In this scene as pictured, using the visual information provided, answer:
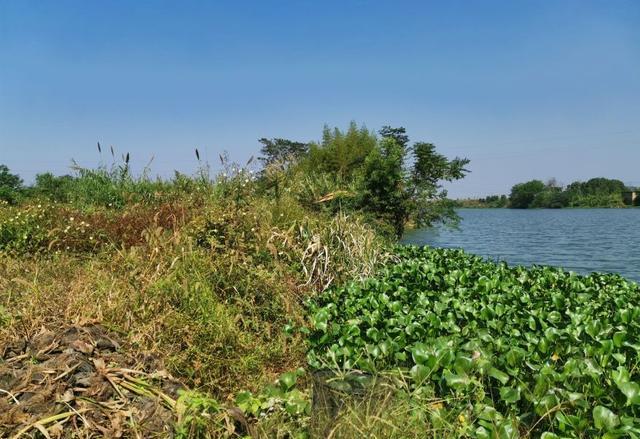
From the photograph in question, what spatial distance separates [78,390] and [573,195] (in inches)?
3104

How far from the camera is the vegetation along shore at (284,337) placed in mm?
1885

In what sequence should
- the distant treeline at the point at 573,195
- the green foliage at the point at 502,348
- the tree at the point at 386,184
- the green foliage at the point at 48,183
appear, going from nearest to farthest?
the green foliage at the point at 502,348
the tree at the point at 386,184
the green foliage at the point at 48,183
the distant treeline at the point at 573,195

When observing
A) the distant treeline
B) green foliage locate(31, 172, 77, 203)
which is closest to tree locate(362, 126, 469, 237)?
green foliage locate(31, 172, 77, 203)

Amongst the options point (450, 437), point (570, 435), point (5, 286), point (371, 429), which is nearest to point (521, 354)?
point (570, 435)

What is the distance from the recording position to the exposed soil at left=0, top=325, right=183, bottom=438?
6.03 ft

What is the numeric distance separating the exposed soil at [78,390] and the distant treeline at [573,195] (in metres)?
76.2

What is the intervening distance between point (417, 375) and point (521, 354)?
1.46 ft

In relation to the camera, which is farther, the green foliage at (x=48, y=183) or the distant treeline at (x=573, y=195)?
the distant treeline at (x=573, y=195)

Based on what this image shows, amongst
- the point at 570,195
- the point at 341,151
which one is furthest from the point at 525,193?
the point at 341,151

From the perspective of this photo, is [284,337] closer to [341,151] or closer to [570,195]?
[341,151]

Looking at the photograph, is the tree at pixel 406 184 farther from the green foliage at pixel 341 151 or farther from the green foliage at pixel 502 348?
the green foliage at pixel 502 348

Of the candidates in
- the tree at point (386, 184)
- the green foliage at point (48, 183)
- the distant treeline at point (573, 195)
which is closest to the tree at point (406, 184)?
the tree at point (386, 184)

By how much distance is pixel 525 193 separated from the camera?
77.1 m

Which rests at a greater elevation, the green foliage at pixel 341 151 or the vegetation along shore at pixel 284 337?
the green foliage at pixel 341 151
